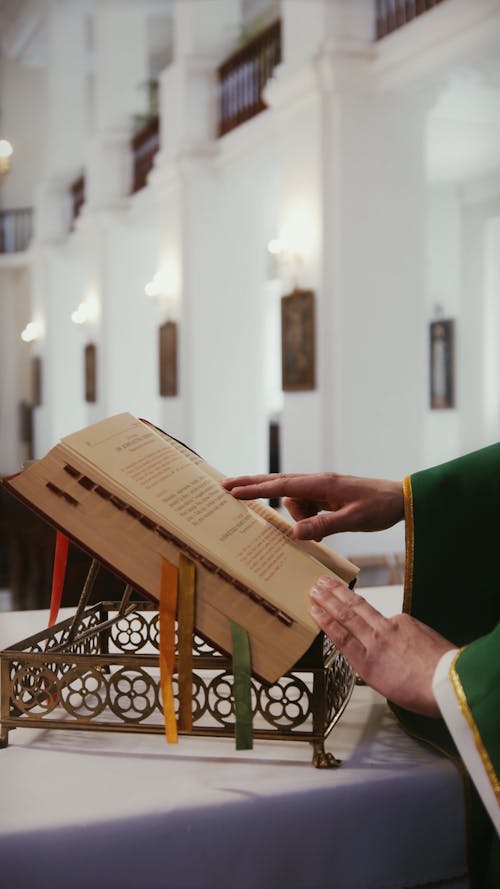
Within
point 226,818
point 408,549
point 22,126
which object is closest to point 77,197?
point 22,126

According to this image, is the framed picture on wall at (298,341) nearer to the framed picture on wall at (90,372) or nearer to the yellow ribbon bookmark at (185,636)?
the yellow ribbon bookmark at (185,636)

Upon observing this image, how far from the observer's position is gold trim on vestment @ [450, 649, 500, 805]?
3.69 feet

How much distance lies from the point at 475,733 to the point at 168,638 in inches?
16.3

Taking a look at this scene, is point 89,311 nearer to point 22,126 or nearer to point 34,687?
point 22,126

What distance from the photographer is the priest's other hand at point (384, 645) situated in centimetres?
121

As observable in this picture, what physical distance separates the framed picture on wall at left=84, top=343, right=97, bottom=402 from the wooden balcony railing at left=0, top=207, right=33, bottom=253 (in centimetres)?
717

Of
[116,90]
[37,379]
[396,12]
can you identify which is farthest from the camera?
[37,379]

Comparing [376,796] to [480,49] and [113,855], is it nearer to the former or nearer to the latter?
[113,855]

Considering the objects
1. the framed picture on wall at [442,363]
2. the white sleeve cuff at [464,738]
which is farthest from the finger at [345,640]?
the framed picture on wall at [442,363]

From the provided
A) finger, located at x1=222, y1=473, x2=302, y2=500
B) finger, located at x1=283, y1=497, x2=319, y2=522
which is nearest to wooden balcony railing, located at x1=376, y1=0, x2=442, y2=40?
finger, located at x1=283, y1=497, x2=319, y2=522

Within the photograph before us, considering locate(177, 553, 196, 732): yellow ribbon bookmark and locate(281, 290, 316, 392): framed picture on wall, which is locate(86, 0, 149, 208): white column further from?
locate(177, 553, 196, 732): yellow ribbon bookmark

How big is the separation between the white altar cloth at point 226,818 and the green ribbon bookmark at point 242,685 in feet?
0.19

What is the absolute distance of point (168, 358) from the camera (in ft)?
40.4

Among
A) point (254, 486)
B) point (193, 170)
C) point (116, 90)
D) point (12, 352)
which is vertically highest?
point (116, 90)
